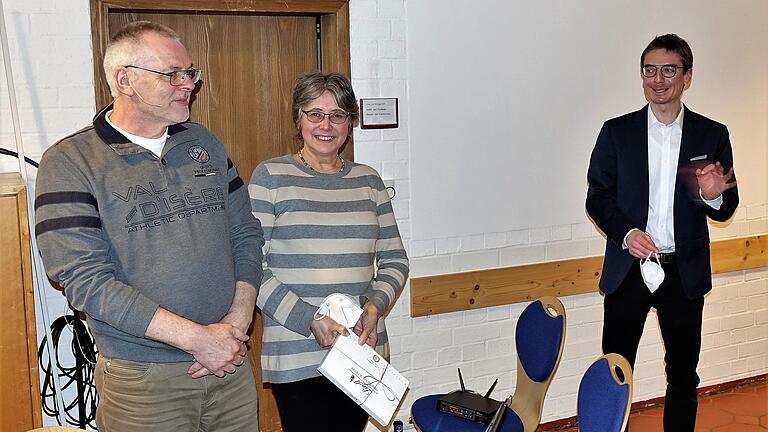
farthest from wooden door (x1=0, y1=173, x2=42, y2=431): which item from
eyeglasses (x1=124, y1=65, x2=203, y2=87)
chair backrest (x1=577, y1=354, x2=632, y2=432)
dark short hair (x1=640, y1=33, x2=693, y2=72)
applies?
dark short hair (x1=640, y1=33, x2=693, y2=72)

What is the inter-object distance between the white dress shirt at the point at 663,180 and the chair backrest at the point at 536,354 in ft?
1.94

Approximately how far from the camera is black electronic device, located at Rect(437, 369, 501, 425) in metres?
3.27

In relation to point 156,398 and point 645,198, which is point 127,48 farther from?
point 645,198

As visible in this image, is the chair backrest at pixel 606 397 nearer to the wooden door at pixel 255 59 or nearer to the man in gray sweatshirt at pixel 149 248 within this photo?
the man in gray sweatshirt at pixel 149 248

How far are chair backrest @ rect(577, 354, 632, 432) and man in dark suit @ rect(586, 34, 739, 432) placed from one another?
989 millimetres

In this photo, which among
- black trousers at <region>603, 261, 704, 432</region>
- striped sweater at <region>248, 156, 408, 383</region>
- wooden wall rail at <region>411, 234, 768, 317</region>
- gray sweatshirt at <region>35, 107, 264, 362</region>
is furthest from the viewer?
wooden wall rail at <region>411, 234, 768, 317</region>

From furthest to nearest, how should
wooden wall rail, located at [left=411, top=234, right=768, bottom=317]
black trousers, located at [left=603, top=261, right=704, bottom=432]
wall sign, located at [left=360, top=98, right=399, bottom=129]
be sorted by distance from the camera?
wooden wall rail, located at [left=411, top=234, right=768, bottom=317]
wall sign, located at [left=360, top=98, right=399, bottom=129]
black trousers, located at [left=603, top=261, right=704, bottom=432]

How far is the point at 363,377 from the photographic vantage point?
9.05ft

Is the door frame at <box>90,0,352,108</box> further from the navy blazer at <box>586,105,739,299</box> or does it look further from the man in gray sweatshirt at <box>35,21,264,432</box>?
the navy blazer at <box>586,105,739,299</box>

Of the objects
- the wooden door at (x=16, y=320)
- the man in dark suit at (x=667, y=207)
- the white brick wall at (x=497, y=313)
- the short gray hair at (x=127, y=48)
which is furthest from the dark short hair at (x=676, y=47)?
the wooden door at (x=16, y=320)

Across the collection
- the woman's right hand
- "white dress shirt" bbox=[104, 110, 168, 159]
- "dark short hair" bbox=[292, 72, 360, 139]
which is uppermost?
"dark short hair" bbox=[292, 72, 360, 139]

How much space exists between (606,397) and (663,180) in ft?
4.45

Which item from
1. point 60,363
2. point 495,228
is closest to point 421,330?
point 495,228

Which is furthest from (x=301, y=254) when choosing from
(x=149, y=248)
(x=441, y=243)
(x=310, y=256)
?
(x=441, y=243)
